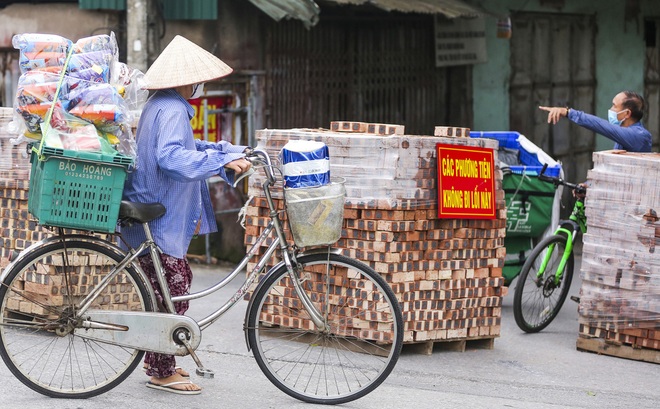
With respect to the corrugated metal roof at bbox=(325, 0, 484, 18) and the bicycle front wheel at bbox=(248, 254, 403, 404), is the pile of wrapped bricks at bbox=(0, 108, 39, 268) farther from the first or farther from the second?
the corrugated metal roof at bbox=(325, 0, 484, 18)

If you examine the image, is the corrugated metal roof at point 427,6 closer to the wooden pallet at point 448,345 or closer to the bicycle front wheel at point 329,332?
the wooden pallet at point 448,345

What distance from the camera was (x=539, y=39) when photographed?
1458cm

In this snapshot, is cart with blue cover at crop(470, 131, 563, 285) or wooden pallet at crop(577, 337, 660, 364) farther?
cart with blue cover at crop(470, 131, 563, 285)

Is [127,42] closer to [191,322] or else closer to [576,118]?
[576,118]

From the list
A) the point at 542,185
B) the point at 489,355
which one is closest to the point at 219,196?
the point at 542,185

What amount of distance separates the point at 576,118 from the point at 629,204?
932 mm

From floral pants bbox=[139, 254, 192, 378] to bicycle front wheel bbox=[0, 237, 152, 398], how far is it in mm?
188

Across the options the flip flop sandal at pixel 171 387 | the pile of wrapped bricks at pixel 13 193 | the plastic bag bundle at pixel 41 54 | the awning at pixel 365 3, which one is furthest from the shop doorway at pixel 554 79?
the plastic bag bundle at pixel 41 54

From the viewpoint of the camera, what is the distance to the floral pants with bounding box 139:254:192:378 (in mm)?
5875

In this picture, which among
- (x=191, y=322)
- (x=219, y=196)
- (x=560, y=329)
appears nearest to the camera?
(x=191, y=322)

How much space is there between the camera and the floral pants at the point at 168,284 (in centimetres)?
588

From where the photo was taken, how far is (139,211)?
559 centimetres

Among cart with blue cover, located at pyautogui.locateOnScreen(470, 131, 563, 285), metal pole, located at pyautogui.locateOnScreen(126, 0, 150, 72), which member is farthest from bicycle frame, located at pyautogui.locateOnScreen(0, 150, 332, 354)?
metal pole, located at pyautogui.locateOnScreen(126, 0, 150, 72)

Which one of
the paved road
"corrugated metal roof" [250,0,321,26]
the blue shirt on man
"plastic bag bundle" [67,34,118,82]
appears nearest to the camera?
"plastic bag bundle" [67,34,118,82]
